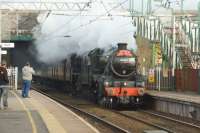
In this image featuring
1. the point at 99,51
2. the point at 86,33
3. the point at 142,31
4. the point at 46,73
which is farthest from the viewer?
the point at 142,31

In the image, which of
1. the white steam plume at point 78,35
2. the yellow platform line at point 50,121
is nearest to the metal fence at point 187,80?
the white steam plume at point 78,35

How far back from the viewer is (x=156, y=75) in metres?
47.2

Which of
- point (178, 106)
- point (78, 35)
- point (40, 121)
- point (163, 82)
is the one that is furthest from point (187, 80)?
point (40, 121)

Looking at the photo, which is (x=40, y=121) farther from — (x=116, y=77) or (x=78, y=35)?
(x=78, y=35)

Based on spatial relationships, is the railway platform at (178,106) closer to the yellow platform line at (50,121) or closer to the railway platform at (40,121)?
the railway platform at (40,121)

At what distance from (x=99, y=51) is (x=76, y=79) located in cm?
662

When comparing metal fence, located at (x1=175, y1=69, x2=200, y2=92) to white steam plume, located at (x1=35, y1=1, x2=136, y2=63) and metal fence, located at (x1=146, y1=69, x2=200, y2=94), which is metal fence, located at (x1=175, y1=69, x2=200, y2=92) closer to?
metal fence, located at (x1=146, y1=69, x2=200, y2=94)

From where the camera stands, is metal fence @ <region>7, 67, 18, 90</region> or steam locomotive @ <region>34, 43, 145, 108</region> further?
metal fence @ <region>7, 67, 18, 90</region>

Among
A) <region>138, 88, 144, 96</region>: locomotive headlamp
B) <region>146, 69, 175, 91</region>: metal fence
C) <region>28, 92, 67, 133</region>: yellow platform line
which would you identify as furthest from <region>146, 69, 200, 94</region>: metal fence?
<region>28, 92, 67, 133</region>: yellow platform line

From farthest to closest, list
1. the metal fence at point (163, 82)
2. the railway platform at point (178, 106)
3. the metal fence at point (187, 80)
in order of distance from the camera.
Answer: the metal fence at point (163, 82) < the metal fence at point (187, 80) < the railway platform at point (178, 106)

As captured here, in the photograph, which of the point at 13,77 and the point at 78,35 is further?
the point at 13,77

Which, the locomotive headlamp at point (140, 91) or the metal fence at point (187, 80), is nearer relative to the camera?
the locomotive headlamp at point (140, 91)

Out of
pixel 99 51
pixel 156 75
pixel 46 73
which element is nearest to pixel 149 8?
pixel 156 75

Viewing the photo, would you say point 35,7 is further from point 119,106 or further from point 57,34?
point 119,106
